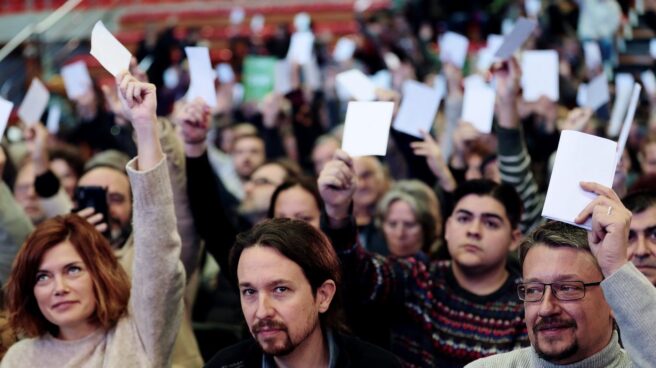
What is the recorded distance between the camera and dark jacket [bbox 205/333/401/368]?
104 inches

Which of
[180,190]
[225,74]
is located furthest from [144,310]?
[225,74]

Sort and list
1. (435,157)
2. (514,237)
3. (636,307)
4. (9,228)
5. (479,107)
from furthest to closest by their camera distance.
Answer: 1. (479,107)
2. (435,157)
3. (9,228)
4. (514,237)
5. (636,307)

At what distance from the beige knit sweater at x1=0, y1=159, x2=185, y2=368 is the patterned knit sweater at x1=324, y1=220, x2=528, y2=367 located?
0.46 m

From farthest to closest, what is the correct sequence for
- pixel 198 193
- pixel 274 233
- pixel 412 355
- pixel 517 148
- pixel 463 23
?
pixel 463 23, pixel 517 148, pixel 198 193, pixel 412 355, pixel 274 233

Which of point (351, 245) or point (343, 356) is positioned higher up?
point (351, 245)

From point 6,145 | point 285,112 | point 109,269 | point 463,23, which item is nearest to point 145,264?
point 109,269

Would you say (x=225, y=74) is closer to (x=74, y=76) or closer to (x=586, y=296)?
(x=74, y=76)

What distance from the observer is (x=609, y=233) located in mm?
2098

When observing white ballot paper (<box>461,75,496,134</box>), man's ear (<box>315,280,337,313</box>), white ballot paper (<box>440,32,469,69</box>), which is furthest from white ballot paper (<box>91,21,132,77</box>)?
white ballot paper (<box>440,32,469,69</box>)

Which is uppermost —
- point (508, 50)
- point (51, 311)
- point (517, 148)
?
point (508, 50)

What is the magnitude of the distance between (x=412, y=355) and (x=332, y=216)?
516mm

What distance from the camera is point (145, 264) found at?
2820mm

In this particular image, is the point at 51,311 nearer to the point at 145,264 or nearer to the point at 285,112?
the point at 145,264

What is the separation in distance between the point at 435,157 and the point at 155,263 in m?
1.27
